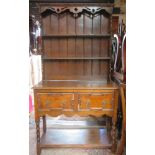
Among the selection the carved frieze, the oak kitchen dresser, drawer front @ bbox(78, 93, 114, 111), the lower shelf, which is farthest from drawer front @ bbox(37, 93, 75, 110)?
the carved frieze

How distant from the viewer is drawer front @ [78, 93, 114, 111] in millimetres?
2129

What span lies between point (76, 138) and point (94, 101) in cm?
71

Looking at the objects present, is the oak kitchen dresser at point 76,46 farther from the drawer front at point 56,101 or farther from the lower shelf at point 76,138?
→ the drawer front at point 56,101

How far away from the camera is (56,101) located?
2133 millimetres

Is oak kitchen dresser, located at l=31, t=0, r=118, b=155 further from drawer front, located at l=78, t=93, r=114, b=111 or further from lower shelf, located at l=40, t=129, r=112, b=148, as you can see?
drawer front, located at l=78, t=93, r=114, b=111

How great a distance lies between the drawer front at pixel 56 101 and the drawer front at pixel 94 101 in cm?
10

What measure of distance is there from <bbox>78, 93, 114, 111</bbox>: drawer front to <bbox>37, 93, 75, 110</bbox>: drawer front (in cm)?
10
